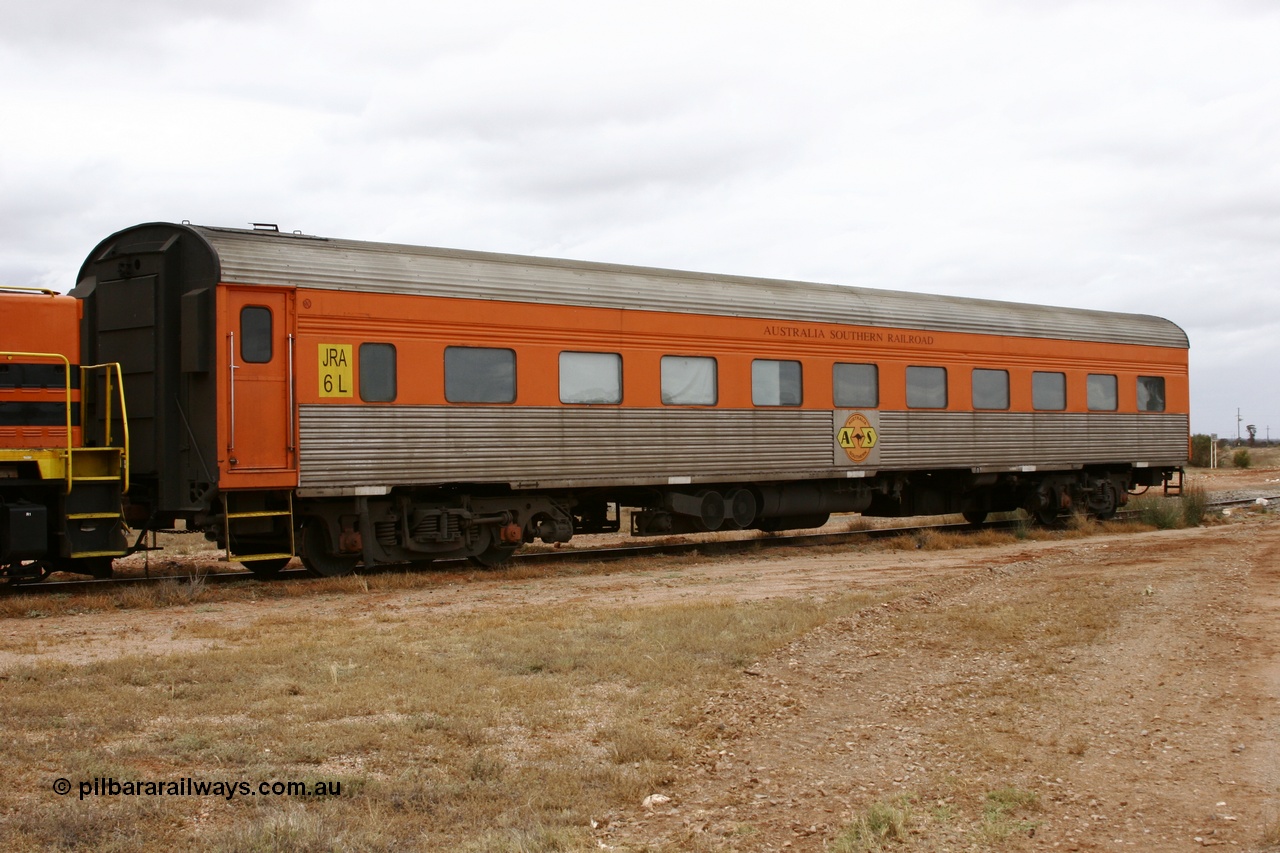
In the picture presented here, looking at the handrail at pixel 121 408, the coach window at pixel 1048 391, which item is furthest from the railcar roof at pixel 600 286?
the handrail at pixel 121 408

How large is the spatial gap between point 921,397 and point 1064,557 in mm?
4420

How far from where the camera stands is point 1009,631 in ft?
31.3

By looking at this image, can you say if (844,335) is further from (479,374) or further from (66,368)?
(66,368)

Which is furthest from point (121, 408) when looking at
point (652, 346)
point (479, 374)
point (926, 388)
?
point (926, 388)

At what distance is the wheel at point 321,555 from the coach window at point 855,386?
26.5 feet

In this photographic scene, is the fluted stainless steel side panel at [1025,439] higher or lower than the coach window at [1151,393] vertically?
lower

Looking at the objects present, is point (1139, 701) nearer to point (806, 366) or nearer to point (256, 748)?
point (256, 748)

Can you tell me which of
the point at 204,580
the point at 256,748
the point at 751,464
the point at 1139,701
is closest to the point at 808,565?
the point at 751,464

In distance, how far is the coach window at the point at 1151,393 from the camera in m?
22.9

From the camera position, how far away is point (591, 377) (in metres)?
15.6

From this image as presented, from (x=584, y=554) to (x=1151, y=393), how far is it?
12.9 m

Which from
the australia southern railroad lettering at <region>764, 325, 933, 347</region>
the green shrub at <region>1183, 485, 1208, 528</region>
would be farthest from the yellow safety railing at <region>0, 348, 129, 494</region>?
the green shrub at <region>1183, 485, 1208, 528</region>

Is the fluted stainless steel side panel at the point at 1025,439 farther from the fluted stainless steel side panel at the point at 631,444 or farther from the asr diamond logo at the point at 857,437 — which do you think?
the asr diamond logo at the point at 857,437

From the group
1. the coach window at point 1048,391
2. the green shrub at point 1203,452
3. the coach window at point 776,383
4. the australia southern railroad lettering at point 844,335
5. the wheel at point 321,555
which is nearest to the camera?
Answer: the wheel at point 321,555
